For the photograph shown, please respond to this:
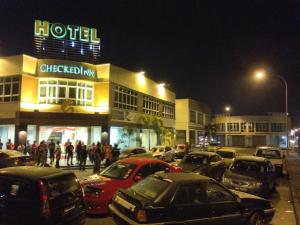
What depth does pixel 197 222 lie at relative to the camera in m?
6.25

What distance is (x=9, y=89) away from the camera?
26688mm

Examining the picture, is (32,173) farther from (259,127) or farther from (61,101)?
(259,127)

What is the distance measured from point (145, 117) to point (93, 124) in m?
8.91

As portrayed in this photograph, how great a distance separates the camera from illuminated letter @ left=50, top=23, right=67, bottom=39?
30.7 metres

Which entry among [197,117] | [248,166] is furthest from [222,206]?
[197,117]

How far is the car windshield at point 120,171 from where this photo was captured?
9.43 meters

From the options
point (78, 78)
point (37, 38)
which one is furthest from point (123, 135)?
point (37, 38)

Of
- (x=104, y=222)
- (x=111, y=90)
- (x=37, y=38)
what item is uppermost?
(x=37, y=38)

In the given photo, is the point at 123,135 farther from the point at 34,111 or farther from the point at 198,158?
the point at 198,158

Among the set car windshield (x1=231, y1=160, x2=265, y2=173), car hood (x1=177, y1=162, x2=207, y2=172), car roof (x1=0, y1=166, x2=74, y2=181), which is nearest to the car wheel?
car roof (x1=0, y1=166, x2=74, y2=181)

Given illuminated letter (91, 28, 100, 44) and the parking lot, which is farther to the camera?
illuminated letter (91, 28, 100, 44)

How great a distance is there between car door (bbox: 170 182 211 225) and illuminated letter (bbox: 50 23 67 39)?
2772 centimetres

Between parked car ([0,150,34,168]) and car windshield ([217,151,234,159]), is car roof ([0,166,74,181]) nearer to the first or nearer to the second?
parked car ([0,150,34,168])

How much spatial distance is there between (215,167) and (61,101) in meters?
17.0
